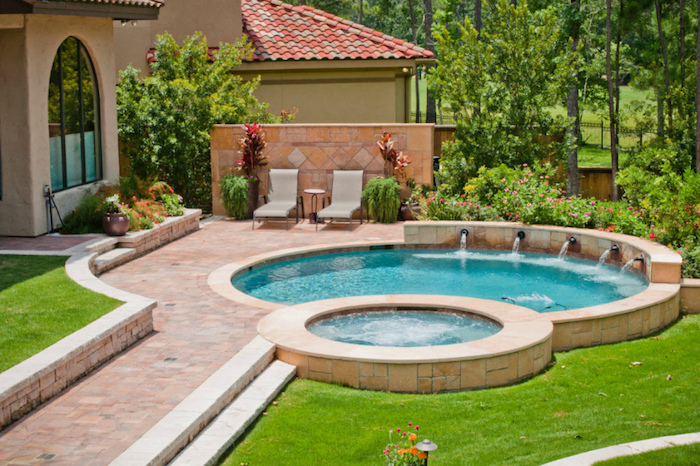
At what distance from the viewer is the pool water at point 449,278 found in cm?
1210

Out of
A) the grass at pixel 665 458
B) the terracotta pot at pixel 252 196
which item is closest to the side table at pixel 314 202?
the terracotta pot at pixel 252 196

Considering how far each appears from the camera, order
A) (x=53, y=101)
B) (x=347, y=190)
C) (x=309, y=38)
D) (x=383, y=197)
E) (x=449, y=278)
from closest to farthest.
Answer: (x=449, y=278)
(x=53, y=101)
(x=383, y=197)
(x=347, y=190)
(x=309, y=38)

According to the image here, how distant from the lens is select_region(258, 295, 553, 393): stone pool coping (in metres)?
7.98

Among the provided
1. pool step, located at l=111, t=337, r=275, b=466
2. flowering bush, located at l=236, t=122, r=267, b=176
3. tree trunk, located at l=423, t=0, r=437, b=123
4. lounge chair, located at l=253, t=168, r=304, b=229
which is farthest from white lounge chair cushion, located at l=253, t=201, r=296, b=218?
tree trunk, located at l=423, t=0, r=437, b=123

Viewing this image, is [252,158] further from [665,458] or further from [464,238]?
[665,458]

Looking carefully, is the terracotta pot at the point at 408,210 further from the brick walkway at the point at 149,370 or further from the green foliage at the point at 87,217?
the green foliage at the point at 87,217

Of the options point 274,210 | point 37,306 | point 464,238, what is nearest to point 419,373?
point 37,306

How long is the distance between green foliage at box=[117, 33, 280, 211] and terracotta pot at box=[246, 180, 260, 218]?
1665mm

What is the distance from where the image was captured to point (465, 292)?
1241 centimetres

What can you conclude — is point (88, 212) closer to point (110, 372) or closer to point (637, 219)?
point (110, 372)

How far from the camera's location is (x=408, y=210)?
17.4 m

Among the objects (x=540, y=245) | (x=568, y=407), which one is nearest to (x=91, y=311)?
(x=568, y=407)

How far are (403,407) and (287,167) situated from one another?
36.7ft

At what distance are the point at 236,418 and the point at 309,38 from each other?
57.0 ft
